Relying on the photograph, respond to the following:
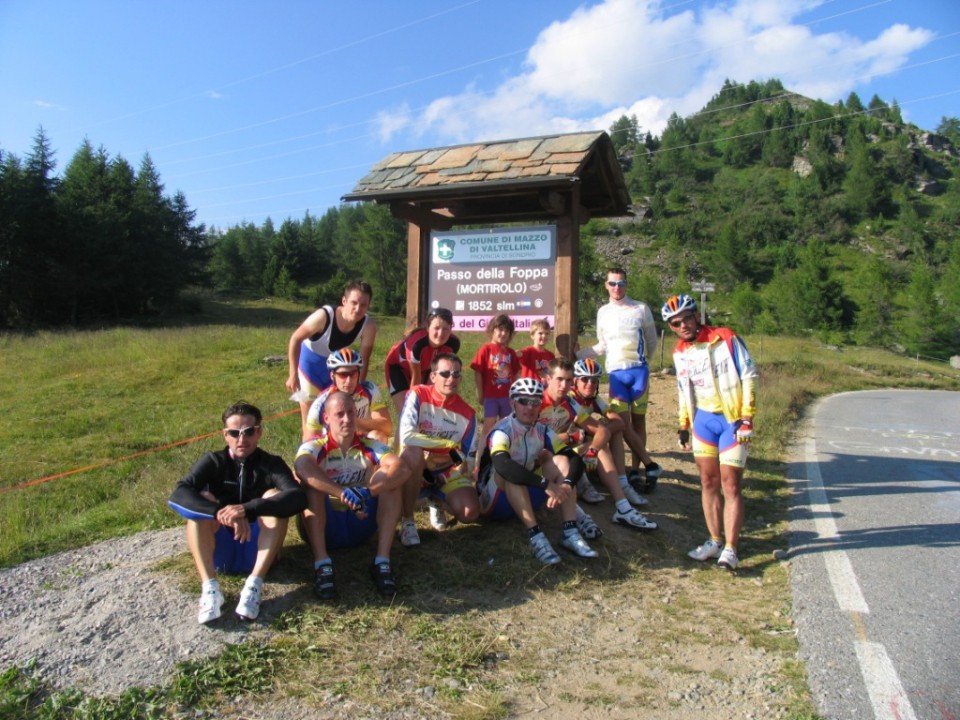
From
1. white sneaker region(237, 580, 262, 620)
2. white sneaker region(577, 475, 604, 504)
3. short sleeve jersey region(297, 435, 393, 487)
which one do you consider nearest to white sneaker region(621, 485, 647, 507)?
white sneaker region(577, 475, 604, 504)

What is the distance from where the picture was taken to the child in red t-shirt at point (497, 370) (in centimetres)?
572

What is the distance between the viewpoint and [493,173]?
6.47 meters

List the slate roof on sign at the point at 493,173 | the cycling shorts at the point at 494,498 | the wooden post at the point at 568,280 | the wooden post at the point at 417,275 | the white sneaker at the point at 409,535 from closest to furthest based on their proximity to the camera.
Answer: the white sneaker at the point at 409,535 < the cycling shorts at the point at 494,498 < the slate roof on sign at the point at 493,173 < the wooden post at the point at 568,280 < the wooden post at the point at 417,275

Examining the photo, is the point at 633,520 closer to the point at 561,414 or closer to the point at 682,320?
the point at 561,414

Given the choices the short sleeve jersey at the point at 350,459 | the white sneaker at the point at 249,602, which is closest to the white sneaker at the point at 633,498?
the short sleeve jersey at the point at 350,459

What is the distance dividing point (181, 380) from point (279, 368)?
2595mm

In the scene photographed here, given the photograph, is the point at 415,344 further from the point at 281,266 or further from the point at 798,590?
the point at 281,266

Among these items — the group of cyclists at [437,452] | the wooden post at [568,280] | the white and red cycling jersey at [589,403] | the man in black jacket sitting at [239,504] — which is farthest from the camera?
the wooden post at [568,280]

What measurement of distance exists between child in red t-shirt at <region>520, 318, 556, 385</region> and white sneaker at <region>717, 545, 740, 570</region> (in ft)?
6.51

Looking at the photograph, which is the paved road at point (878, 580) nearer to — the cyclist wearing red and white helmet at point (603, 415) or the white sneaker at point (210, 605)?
the cyclist wearing red and white helmet at point (603, 415)

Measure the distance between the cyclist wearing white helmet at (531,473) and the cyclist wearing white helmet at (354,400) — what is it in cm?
80

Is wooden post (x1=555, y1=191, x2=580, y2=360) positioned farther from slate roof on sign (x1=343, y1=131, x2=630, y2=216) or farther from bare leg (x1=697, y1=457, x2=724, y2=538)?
bare leg (x1=697, y1=457, x2=724, y2=538)

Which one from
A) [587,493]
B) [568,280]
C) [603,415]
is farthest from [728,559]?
[568,280]

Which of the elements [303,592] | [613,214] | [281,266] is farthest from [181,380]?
[281,266]
